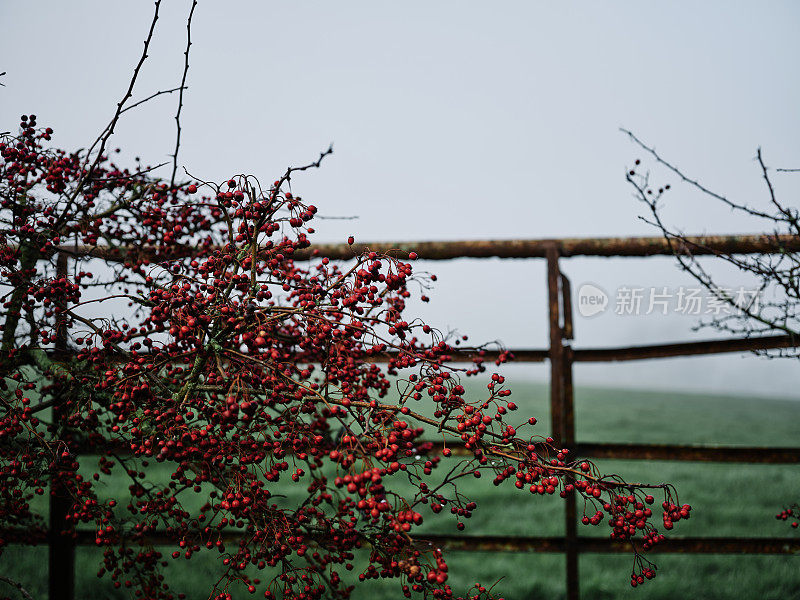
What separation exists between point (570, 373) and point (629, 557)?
9.63ft

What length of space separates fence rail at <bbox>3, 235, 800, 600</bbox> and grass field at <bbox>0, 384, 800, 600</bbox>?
340 mm

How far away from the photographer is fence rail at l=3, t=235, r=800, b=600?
231 cm

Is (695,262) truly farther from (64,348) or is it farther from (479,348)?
(64,348)

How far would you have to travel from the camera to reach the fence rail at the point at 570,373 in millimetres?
2307

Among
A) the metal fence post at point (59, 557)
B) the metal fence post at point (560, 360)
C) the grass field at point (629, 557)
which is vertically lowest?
the grass field at point (629, 557)

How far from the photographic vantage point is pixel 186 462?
4.03 feet

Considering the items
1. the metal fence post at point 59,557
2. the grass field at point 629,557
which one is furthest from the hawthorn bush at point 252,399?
the metal fence post at point 59,557

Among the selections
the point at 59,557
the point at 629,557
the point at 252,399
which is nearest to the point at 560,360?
the point at 252,399

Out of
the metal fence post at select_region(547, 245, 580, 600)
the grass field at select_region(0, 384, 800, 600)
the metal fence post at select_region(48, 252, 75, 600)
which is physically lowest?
the grass field at select_region(0, 384, 800, 600)

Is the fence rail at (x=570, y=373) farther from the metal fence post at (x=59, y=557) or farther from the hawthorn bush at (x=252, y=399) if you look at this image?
the hawthorn bush at (x=252, y=399)

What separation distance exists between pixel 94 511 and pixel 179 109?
104 cm

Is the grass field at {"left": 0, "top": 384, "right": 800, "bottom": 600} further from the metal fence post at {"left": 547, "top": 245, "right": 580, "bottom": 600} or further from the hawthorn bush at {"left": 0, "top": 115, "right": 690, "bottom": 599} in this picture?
the metal fence post at {"left": 547, "top": 245, "right": 580, "bottom": 600}

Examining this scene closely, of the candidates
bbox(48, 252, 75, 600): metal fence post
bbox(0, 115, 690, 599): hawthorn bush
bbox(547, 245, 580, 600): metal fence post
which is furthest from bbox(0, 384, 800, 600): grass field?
bbox(48, 252, 75, 600): metal fence post

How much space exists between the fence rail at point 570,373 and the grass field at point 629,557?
34 cm
